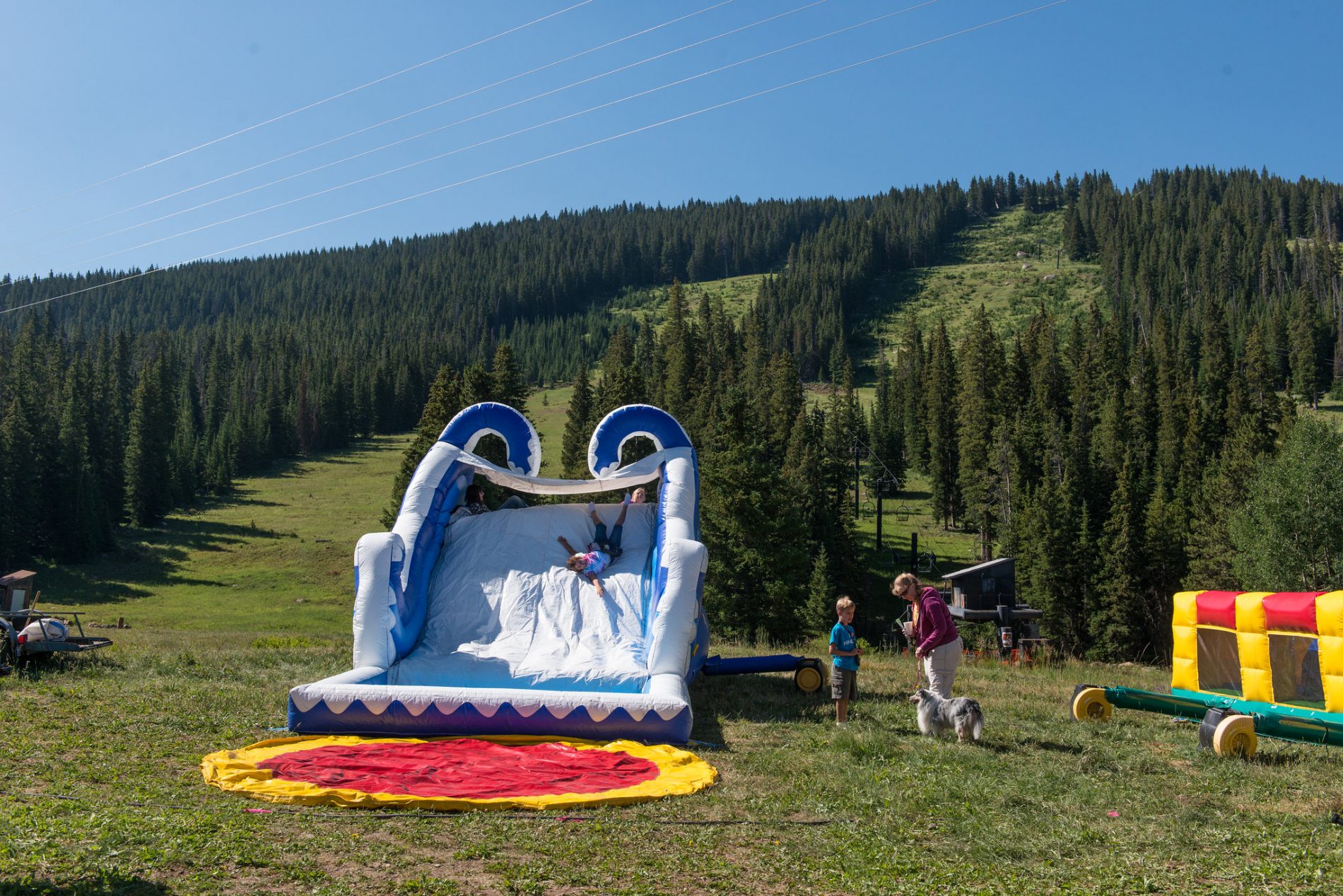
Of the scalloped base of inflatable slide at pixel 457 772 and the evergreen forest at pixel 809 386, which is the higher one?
the evergreen forest at pixel 809 386

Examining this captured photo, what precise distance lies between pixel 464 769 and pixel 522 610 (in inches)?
190

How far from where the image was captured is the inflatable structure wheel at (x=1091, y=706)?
10719 mm

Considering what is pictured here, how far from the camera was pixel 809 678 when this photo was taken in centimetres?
1314

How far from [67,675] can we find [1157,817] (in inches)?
516

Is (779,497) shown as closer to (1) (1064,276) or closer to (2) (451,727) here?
(2) (451,727)

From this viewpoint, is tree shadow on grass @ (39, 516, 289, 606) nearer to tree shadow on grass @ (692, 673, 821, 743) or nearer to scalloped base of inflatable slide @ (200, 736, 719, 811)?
tree shadow on grass @ (692, 673, 821, 743)

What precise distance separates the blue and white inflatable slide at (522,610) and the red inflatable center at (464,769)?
1.91 feet

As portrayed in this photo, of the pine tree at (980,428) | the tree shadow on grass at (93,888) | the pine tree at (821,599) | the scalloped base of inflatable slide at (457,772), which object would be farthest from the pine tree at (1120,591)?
the tree shadow on grass at (93,888)

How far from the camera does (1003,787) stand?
7.50m

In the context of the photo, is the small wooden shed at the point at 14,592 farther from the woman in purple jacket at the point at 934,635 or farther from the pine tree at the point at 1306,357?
→ the pine tree at the point at 1306,357

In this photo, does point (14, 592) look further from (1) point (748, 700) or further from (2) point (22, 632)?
(1) point (748, 700)

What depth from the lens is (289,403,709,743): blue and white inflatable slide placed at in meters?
9.80

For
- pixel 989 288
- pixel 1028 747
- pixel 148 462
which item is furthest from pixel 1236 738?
pixel 989 288

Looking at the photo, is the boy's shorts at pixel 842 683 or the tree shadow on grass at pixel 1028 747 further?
the boy's shorts at pixel 842 683
